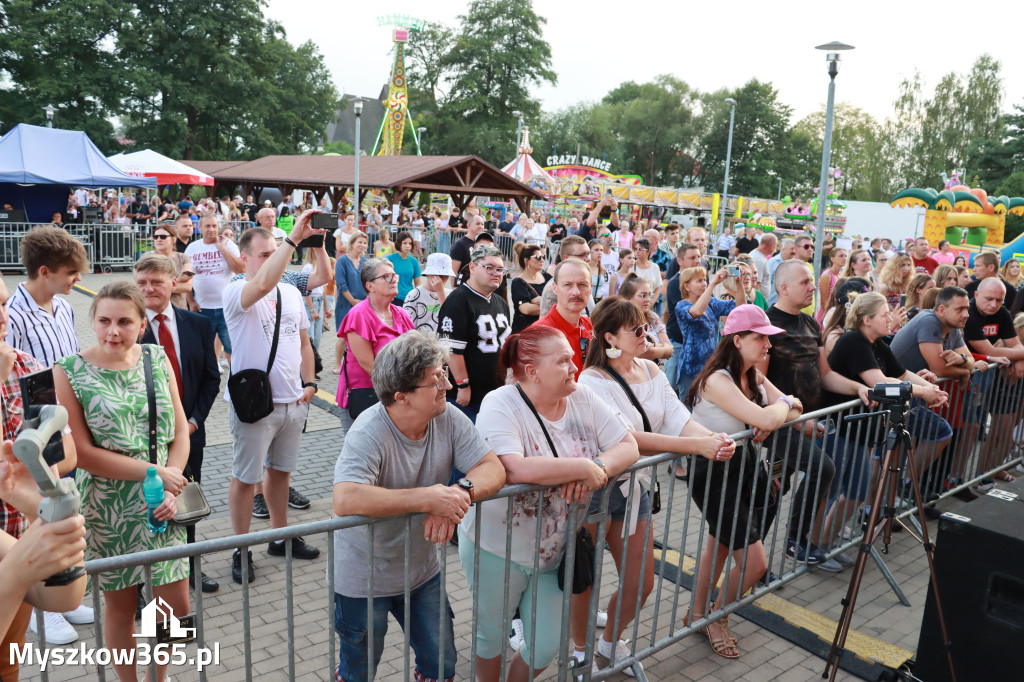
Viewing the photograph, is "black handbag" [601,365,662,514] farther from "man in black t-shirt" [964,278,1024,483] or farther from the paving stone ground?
"man in black t-shirt" [964,278,1024,483]

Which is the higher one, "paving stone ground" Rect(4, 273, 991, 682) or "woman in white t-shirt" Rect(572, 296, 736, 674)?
"woman in white t-shirt" Rect(572, 296, 736, 674)

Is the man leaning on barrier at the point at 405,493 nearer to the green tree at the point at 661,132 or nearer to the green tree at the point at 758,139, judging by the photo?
the green tree at the point at 758,139

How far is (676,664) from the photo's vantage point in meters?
3.91

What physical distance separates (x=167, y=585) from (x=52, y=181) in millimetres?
17535

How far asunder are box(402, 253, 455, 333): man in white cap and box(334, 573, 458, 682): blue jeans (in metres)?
3.54

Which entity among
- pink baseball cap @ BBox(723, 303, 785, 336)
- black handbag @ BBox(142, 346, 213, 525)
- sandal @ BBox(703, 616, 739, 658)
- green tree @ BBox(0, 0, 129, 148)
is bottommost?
sandal @ BBox(703, 616, 739, 658)

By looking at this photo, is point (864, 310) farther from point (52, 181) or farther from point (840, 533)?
point (52, 181)

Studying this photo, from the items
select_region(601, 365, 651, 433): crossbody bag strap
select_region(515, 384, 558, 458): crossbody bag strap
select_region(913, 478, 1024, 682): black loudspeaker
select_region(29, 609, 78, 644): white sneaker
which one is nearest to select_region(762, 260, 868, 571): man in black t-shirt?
select_region(913, 478, 1024, 682): black loudspeaker

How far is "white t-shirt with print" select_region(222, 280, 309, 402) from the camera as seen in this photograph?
455 cm

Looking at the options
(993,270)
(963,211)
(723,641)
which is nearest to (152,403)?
(723,641)

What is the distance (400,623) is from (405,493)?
683 millimetres

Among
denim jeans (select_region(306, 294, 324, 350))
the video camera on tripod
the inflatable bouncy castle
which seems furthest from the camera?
the inflatable bouncy castle

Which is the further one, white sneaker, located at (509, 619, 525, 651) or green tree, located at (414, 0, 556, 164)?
green tree, located at (414, 0, 556, 164)

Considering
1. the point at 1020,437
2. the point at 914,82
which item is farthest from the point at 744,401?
the point at 914,82
